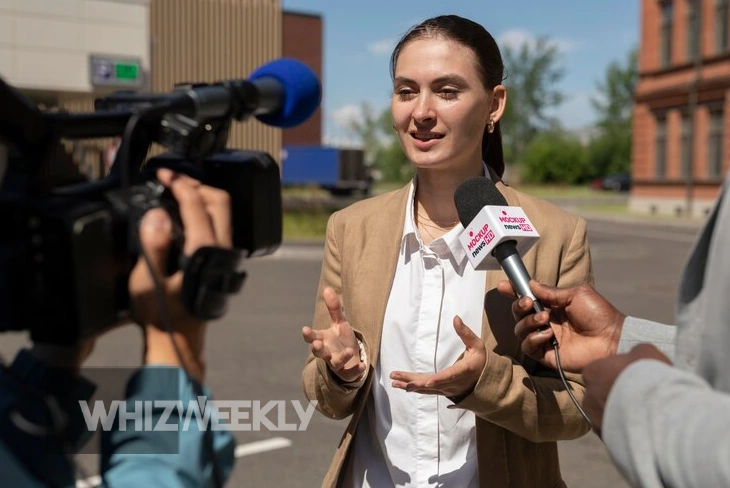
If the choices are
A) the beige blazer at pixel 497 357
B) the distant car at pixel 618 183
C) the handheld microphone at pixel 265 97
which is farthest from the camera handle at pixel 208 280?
the distant car at pixel 618 183

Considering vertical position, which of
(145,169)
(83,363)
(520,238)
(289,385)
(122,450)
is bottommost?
(289,385)

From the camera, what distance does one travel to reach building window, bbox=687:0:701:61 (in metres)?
28.7

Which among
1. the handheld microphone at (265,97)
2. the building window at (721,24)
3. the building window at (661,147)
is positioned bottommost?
the handheld microphone at (265,97)

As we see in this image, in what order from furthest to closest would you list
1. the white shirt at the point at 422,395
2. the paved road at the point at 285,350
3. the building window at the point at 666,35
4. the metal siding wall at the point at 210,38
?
the building window at the point at 666,35 < the metal siding wall at the point at 210,38 < the paved road at the point at 285,350 < the white shirt at the point at 422,395

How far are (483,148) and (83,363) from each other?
1518mm

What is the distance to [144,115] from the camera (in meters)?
1.15

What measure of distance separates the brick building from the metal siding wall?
53.2 feet

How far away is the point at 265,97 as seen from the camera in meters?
1.28

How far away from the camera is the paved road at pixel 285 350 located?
15.0 feet

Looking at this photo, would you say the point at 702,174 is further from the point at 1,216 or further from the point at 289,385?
the point at 1,216

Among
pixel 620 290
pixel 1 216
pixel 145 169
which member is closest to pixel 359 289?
pixel 145 169

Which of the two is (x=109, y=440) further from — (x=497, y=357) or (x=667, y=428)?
(x=497, y=357)

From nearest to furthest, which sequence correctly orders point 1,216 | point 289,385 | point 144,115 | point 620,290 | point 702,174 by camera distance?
point 1,216 < point 144,115 < point 289,385 < point 620,290 < point 702,174

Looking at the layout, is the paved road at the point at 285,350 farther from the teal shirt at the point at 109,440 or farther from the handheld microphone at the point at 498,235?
the handheld microphone at the point at 498,235
